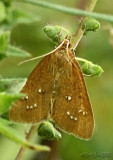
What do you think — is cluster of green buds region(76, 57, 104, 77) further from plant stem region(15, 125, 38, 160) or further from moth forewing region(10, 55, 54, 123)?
plant stem region(15, 125, 38, 160)

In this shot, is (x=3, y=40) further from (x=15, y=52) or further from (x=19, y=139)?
(x=19, y=139)

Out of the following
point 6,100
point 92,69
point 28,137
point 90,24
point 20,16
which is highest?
point 20,16

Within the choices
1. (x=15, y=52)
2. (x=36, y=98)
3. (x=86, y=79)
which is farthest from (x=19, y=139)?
(x=86, y=79)

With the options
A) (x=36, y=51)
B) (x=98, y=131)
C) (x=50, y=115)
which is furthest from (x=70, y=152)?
(x=50, y=115)

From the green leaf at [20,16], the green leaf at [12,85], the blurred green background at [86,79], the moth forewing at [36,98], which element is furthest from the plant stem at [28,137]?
the blurred green background at [86,79]

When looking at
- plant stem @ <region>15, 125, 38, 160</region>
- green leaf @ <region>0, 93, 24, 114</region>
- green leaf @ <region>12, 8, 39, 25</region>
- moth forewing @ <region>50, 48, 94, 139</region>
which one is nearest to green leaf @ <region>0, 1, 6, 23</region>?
green leaf @ <region>12, 8, 39, 25</region>

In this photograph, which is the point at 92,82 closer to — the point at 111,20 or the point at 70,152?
the point at 70,152
